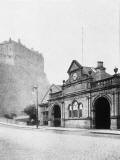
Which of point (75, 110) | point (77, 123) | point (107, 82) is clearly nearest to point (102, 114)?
point (77, 123)

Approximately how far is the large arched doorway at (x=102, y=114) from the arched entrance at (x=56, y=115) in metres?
10.5

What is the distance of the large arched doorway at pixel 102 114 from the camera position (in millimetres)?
33375

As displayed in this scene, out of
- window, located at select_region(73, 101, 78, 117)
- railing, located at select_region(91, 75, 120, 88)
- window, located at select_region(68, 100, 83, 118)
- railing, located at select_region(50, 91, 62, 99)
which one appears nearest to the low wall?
window, located at select_region(68, 100, 83, 118)

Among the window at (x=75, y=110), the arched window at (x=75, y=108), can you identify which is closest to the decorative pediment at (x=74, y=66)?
the window at (x=75, y=110)

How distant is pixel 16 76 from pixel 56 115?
65.3 metres

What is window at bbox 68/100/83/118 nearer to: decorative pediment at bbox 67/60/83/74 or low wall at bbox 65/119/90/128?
low wall at bbox 65/119/90/128

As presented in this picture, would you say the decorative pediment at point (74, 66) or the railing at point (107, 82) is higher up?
the decorative pediment at point (74, 66)

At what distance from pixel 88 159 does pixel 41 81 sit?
355 ft

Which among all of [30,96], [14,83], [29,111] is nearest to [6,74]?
[14,83]

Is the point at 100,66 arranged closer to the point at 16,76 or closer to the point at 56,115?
the point at 56,115

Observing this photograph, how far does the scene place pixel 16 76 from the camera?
107 metres

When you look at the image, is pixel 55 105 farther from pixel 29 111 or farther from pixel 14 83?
pixel 14 83

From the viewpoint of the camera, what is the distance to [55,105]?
43531 millimetres

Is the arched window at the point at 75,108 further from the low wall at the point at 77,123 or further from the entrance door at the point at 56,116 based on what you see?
the entrance door at the point at 56,116
